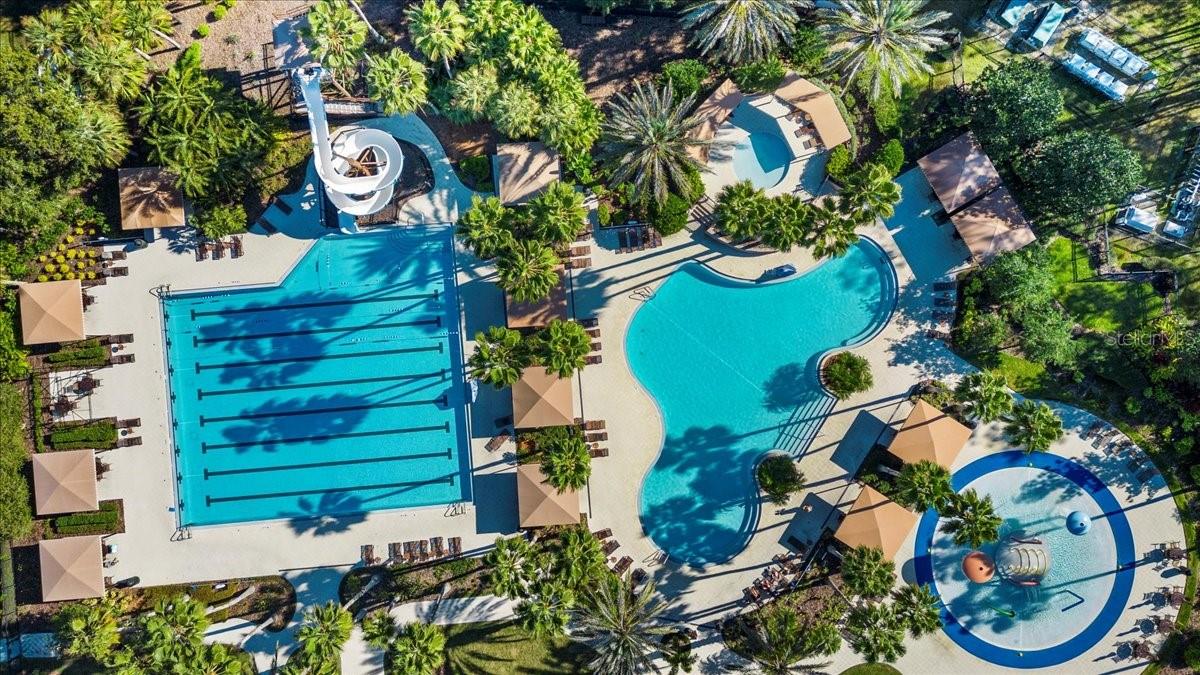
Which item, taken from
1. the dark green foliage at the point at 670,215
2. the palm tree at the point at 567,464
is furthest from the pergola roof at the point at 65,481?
the dark green foliage at the point at 670,215

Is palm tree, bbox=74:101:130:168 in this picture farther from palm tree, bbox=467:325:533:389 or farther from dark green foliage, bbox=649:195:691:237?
Result: dark green foliage, bbox=649:195:691:237

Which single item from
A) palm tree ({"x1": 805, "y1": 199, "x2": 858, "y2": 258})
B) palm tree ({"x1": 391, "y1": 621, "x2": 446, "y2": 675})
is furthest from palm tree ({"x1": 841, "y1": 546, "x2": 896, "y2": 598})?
palm tree ({"x1": 391, "y1": 621, "x2": 446, "y2": 675})

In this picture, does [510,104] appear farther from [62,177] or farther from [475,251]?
[62,177]

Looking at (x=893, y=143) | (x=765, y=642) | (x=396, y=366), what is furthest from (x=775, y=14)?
(x=765, y=642)

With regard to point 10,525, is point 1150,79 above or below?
above

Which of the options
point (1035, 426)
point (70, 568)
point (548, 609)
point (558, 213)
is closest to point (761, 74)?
point (558, 213)

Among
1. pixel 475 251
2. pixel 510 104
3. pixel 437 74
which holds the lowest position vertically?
pixel 475 251

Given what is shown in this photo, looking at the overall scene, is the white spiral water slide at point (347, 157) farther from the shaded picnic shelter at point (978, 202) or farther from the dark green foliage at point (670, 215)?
the shaded picnic shelter at point (978, 202)
